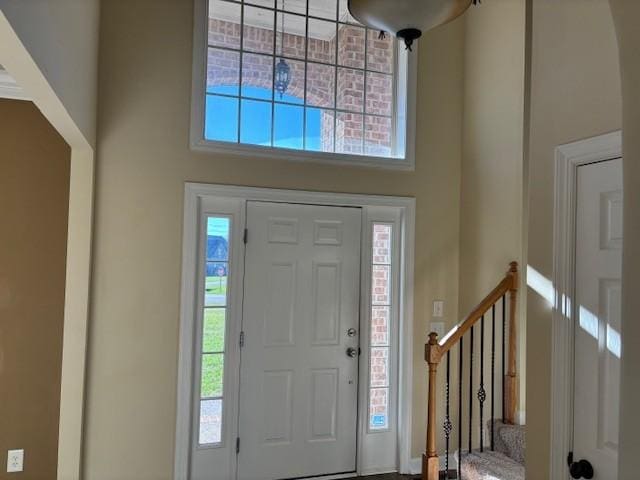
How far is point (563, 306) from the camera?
1.74 m

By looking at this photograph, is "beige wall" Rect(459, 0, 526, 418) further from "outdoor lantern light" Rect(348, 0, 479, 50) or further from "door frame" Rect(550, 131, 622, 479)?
"outdoor lantern light" Rect(348, 0, 479, 50)

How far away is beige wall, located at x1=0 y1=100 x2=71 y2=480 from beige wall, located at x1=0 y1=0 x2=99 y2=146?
45 centimetres

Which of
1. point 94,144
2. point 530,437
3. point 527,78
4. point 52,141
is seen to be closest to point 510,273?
point 527,78

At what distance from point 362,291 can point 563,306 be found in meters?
1.89

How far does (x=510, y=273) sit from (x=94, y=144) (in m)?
2.74

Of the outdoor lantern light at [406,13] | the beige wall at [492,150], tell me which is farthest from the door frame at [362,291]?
the outdoor lantern light at [406,13]

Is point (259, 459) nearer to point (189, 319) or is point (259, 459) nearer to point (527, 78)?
point (189, 319)

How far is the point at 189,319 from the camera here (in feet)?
10.2

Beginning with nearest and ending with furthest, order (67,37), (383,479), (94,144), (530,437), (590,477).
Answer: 1. (590,477)
2. (530,437)
3. (67,37)
4. (94,144)
5. (383,479)

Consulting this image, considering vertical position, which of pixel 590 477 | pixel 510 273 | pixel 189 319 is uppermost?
pixel 510 273

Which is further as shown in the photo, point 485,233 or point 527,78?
point 485,233

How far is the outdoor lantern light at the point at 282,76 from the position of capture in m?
3.43

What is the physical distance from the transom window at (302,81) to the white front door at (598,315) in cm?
201

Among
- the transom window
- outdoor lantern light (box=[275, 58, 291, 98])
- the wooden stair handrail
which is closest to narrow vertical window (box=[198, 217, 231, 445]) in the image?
the transom window
